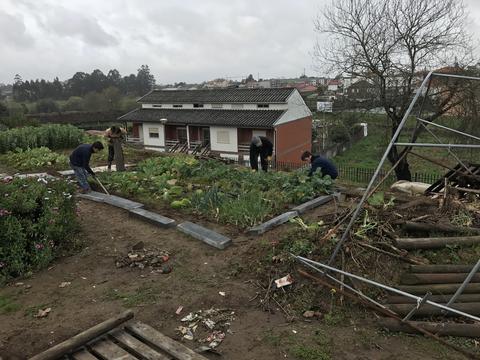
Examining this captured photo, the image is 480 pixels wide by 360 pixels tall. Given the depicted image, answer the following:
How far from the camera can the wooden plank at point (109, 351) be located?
325cm

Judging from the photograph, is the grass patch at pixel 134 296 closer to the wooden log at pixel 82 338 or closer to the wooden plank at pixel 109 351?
the wooden log at pixel 82 338

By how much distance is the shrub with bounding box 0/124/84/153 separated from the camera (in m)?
13.4

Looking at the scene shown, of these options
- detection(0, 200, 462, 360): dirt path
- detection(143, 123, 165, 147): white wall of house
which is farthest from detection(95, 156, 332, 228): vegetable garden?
detection(143, 123, 165, 147): white wall of house

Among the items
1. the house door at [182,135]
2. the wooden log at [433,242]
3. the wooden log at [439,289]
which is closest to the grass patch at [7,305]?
the wooden log at [439,289]

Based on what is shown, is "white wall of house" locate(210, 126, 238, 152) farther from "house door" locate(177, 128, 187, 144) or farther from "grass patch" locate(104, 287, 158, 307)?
"grass patch" locate(104, 287, 158, 307)

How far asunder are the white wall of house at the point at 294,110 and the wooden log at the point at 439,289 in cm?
2127

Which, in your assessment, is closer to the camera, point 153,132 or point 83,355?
point 83,355

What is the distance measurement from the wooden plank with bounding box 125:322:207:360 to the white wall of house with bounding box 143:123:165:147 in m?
27.9

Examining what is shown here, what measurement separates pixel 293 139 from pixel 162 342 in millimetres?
25320

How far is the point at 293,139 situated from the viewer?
91.4 ft

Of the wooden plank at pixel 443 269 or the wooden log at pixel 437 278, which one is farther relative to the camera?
the wooden plank at pixel 443 269

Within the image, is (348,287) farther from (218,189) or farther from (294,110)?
(294,110)

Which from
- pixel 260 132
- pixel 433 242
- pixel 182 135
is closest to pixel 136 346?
pixel 433 242

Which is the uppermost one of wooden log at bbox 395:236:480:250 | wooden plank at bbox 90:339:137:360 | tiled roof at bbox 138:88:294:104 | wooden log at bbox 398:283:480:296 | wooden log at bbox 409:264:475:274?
tiled roof at bbox 138:88:294:104
